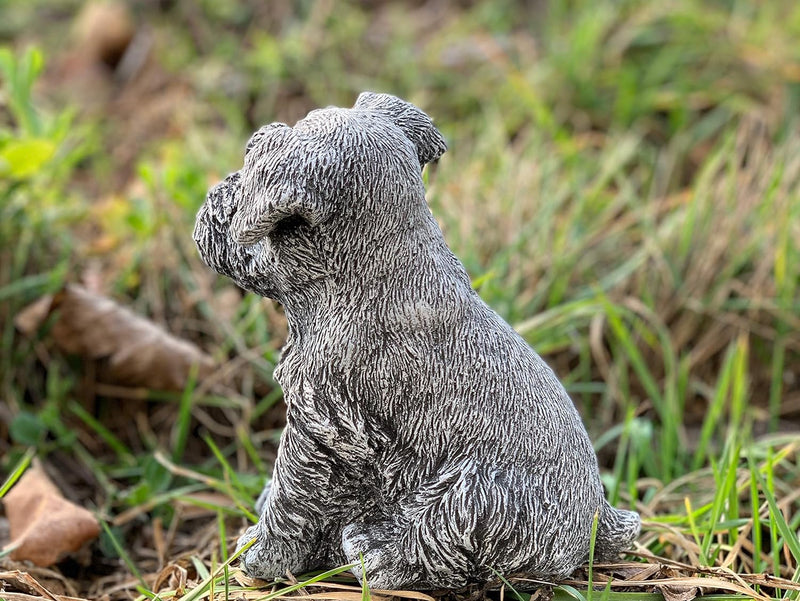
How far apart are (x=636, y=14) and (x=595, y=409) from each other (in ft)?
8.94

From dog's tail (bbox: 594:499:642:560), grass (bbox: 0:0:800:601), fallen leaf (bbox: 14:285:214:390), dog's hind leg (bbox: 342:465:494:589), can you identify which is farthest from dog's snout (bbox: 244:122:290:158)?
fallen leaf (bbox: 14:285:214:390)

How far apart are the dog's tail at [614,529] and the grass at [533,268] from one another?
0.22ft

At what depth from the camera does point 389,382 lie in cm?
151

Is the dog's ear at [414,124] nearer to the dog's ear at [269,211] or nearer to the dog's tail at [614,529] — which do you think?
the dog's ear at [269,211]

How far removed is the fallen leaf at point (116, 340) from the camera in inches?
106

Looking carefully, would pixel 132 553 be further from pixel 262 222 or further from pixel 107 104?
pixel 107 104

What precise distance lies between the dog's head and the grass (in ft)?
1.82

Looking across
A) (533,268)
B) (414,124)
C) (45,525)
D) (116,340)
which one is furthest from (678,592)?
(116,340)

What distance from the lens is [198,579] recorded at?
1.91 meters

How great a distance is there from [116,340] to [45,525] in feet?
2.36

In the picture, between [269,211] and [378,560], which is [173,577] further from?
[269,211]

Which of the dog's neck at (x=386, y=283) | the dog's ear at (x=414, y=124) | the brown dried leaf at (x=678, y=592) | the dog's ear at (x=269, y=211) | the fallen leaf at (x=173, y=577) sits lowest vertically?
the brown dried leaf at (x=678, y=592)

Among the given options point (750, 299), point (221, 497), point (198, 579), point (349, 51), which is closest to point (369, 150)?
point (198, 579)

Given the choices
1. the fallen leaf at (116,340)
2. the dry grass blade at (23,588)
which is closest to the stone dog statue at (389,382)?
the dry grass blade at (23,588)
